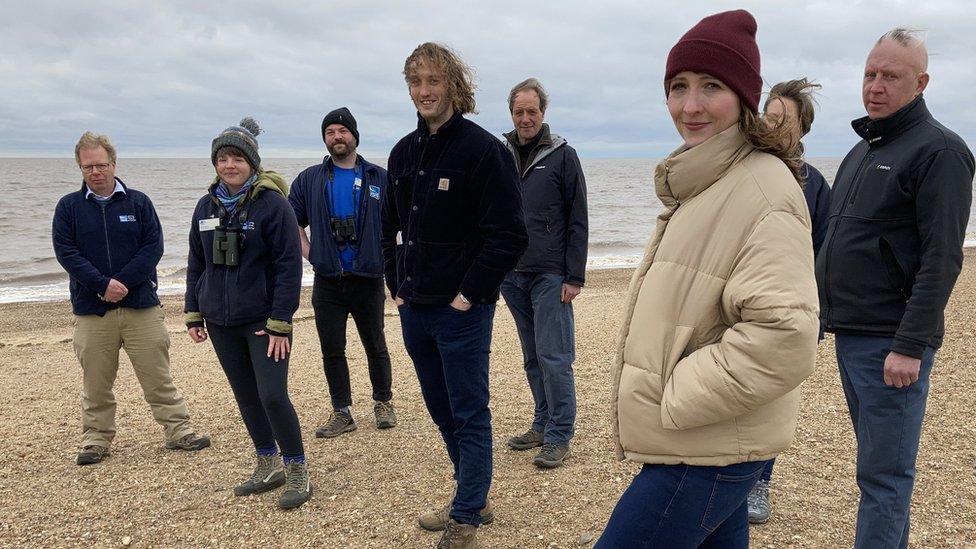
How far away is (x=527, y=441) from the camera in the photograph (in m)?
4.76

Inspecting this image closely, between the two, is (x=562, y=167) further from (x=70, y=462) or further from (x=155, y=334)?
(x=70, y=462)

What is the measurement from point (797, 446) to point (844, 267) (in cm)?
241

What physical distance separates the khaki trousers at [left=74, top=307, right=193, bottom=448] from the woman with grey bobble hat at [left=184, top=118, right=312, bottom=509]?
44.9 inches

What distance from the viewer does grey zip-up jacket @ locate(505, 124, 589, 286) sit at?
438 cm

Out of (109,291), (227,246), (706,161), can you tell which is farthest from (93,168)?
(706,161)

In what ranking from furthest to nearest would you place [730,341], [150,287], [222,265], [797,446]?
1. [150,287]
2. [797,446]
3. [222,265]
4. [730,341]

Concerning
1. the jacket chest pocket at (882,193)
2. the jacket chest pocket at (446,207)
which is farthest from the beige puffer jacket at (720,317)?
the jacket chest pocket at (446,207)

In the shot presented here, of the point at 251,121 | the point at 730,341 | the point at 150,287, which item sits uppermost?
the point at 251,121

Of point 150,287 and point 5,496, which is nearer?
point 5,496

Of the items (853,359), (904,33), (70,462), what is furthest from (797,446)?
(70,462)

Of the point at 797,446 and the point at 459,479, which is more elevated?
the point at 459,479

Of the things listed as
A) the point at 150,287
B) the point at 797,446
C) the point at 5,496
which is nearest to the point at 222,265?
the point at 150,287

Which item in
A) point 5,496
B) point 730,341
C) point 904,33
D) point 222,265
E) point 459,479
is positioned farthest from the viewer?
point 5,496

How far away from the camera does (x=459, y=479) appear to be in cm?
341
